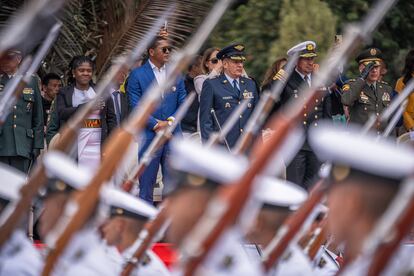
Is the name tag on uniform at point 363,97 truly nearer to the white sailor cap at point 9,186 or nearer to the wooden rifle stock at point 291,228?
the white sailor cap at point 9,186

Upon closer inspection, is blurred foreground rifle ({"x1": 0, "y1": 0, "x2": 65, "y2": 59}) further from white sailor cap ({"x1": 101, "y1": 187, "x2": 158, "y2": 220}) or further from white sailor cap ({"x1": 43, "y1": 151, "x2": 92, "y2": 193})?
white sailor cap ({"x1": 101, "y1": 187, "x2": 158, "y2": 220})

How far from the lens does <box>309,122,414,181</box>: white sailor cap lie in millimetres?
4258

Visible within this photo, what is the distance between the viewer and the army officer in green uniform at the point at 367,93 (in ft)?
35.5

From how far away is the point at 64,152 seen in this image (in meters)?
5.71

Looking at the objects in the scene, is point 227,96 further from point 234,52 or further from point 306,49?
point 306,49

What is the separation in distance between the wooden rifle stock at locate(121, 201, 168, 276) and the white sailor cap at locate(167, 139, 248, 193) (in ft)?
2.62

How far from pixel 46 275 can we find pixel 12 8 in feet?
21.2

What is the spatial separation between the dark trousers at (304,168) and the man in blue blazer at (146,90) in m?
1.08

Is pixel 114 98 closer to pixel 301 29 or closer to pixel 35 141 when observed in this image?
pixel 35 141

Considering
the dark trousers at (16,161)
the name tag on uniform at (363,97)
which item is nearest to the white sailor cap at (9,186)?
the dark trousers at (16,161)

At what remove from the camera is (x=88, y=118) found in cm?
1035

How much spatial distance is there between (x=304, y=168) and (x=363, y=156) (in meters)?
6.32

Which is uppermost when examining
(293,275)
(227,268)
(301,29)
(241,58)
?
(227,268)

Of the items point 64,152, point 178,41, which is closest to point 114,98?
point 178,41
